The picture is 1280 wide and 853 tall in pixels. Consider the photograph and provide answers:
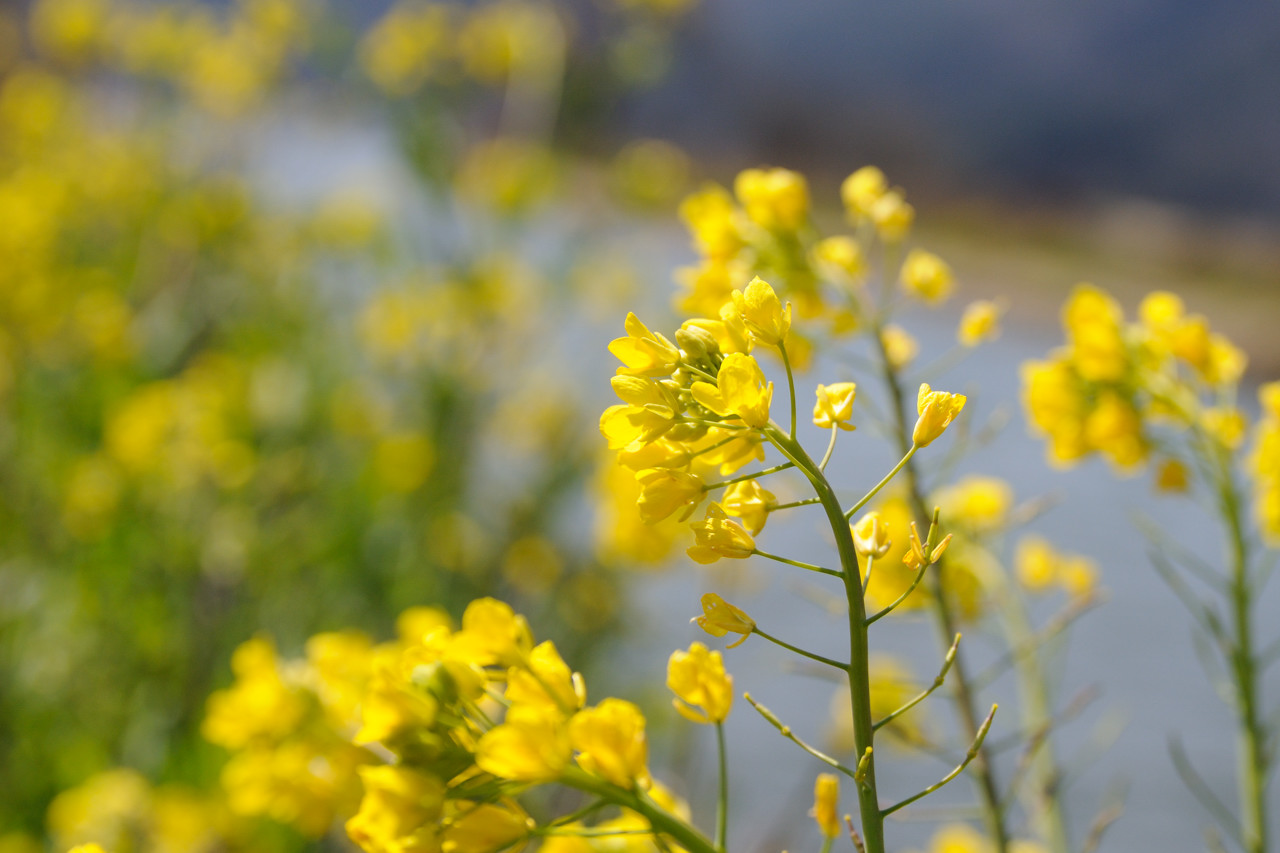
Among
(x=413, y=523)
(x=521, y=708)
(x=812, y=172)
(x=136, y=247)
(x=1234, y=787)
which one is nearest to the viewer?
(x=521, y=708)

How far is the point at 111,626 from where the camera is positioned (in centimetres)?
105

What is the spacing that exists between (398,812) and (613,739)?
5cm

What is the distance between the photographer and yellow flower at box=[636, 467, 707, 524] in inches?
7.5

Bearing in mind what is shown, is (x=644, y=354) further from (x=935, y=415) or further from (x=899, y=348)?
(x=899, y=348)

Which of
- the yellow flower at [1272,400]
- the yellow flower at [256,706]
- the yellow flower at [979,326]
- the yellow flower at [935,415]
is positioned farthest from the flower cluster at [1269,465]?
the yellow flower at [256,706]

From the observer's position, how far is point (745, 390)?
0.58 feet

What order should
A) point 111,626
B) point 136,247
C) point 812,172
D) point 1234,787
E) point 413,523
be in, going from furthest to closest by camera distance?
point 136,247 < point 812,172 < point 413,523 < point 111,626 < point 1234,787

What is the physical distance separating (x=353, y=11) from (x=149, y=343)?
1.58m

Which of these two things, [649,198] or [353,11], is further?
[353,11]

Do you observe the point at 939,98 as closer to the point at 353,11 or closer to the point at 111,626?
the point at 111,626

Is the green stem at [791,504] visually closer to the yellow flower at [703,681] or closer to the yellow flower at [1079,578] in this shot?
the yellow flower at [703,681]

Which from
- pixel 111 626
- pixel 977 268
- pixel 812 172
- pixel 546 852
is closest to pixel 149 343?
pixel 111 626

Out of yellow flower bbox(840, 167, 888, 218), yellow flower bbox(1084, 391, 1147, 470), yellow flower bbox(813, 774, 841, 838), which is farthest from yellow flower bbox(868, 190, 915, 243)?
yellow flower bbox(813, 774, 841, 838)

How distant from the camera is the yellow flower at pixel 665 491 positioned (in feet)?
0.63
